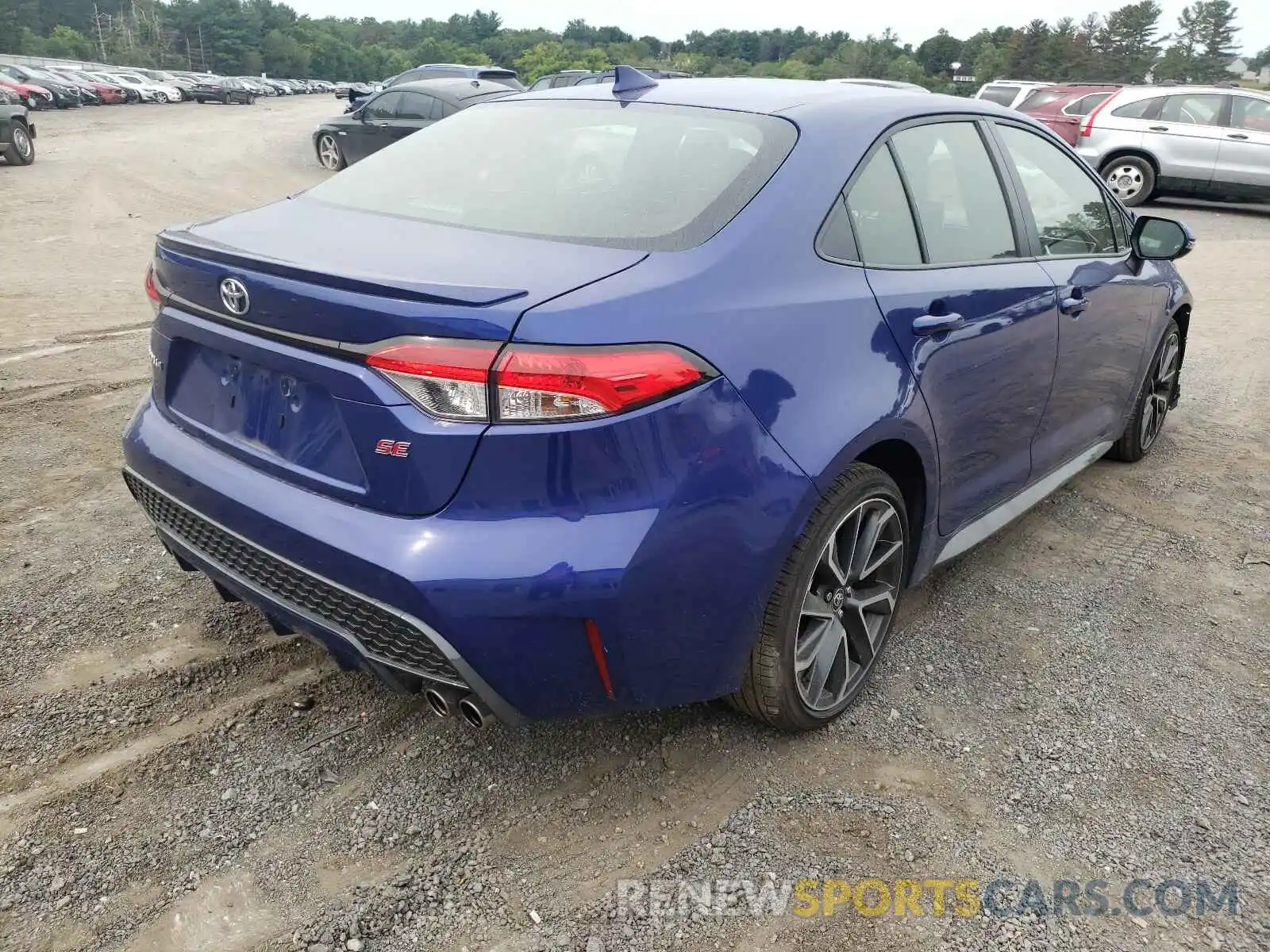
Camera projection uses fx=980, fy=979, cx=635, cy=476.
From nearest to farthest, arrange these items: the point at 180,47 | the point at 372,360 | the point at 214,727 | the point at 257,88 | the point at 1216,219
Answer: the point at 372,360 < the point at 214,727 < the point at 1216,219 < the point at 257,88 < the point at 180,47

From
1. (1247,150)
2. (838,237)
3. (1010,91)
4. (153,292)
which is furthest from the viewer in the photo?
(1010,91)

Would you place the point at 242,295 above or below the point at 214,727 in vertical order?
above

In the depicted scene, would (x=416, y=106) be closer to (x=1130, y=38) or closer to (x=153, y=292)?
(x=153, y=292)

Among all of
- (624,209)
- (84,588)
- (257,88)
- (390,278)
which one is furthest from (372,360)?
(257,88)

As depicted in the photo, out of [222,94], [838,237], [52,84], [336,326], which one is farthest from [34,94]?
[838,237]

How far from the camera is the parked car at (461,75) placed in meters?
18.7

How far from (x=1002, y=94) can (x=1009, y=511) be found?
17431 millimetres

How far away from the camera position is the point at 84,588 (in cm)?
328

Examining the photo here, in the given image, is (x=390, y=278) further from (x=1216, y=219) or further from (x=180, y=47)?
(x=180, y=47)

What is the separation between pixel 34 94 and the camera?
35.0 metres

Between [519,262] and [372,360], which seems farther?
[519,262]

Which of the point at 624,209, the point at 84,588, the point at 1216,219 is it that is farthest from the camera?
the point at 1216,219

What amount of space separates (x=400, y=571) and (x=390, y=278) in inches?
23.7

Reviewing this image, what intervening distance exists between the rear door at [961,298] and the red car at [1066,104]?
13.0 metres
